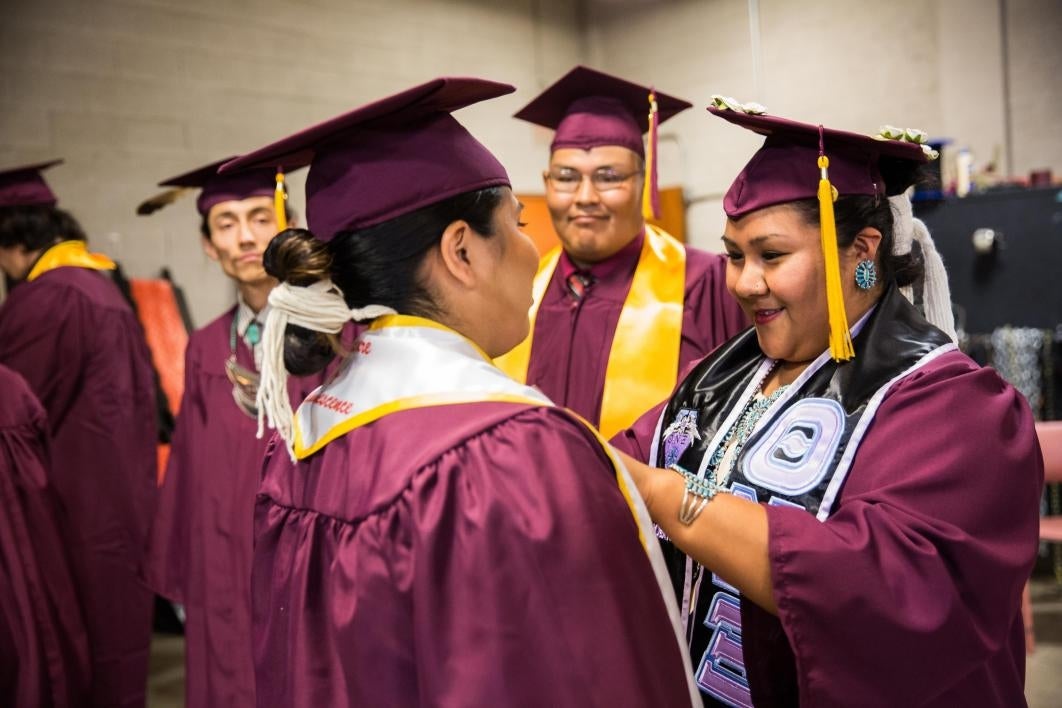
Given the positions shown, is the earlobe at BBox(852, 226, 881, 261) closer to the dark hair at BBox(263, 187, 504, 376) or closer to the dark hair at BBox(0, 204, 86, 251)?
the dark hair at BBox(263, 187, 504, 376)

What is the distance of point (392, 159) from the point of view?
1162 mm

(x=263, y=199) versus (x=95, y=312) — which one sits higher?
(x=263, y=199)

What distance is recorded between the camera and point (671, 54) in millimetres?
6879

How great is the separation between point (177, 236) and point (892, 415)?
4.60 meters

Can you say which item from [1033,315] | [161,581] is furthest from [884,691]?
[1033,315]

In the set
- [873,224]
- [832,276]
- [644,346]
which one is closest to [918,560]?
[832,276]

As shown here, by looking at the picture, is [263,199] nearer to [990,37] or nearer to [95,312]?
[95,312]

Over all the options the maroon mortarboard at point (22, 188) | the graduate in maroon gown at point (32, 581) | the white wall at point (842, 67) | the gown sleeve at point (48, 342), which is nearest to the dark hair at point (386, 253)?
the graduate in maroon gown at point (32, 581)

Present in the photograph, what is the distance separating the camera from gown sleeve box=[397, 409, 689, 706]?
0.94m

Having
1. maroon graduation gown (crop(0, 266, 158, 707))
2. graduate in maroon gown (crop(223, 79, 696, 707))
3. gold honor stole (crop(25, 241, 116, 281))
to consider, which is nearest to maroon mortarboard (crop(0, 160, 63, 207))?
gold honor stole (crop(25, 241, 116, 281))

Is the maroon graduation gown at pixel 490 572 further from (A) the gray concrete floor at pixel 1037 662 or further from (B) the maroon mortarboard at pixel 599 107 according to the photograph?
(A) the gray concrete floor at pixel 1037 662

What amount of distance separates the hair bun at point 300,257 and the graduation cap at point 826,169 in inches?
27.1

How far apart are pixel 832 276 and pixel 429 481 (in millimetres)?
766

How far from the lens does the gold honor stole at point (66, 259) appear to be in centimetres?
352
